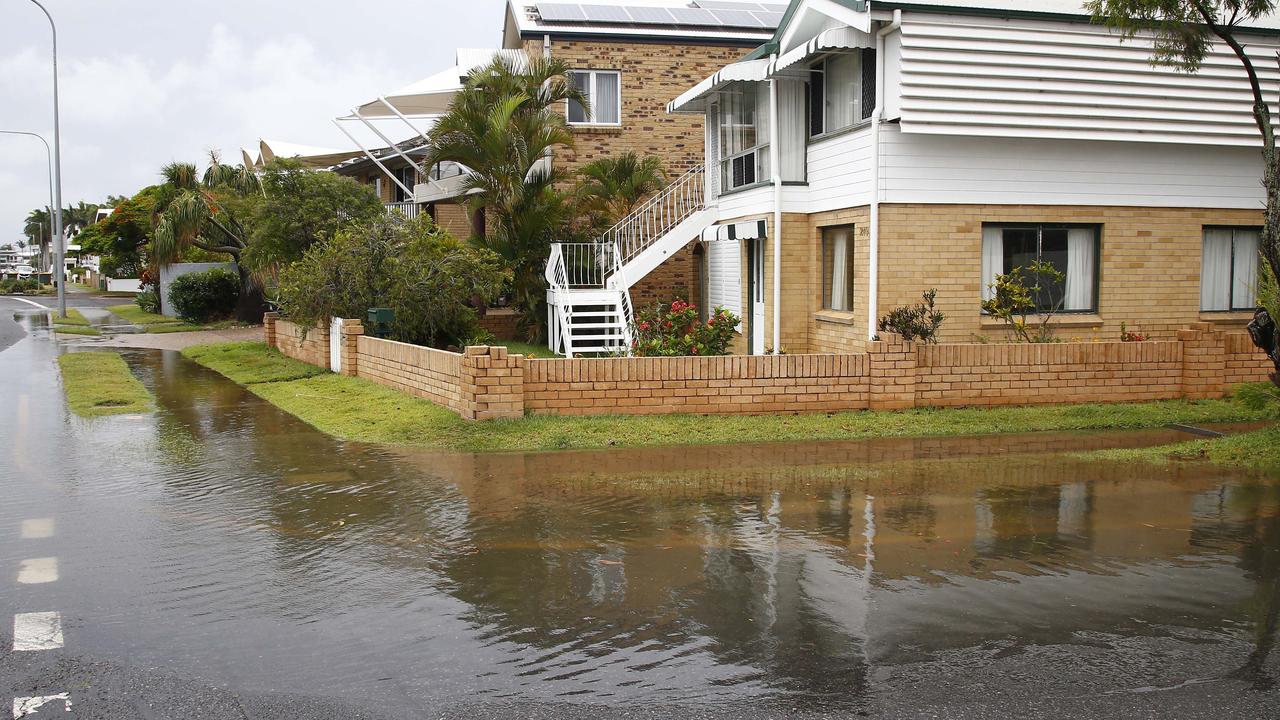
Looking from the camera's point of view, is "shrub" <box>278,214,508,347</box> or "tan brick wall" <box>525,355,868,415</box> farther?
"shrub" <box>278,214,508,347</box>

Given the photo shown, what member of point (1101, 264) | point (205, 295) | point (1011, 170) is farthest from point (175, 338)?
point (1101, 264)

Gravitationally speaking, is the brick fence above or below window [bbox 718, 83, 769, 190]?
below

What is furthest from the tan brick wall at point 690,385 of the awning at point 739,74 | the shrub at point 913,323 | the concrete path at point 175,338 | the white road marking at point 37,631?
the concrete path at point 175,338

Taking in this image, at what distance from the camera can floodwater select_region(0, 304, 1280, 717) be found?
5066 millimetres

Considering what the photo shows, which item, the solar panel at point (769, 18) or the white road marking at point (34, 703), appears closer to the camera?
the white road marking at point (34, 703)

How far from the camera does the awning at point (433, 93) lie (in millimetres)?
26969

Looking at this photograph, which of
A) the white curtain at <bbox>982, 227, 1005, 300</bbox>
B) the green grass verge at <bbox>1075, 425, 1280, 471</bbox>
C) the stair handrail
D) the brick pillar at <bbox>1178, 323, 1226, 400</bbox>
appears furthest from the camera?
the stair handrail

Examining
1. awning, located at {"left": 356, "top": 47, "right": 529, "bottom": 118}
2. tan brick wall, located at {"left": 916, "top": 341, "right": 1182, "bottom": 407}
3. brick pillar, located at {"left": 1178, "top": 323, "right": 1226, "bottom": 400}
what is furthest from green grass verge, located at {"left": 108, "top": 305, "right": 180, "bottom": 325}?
brick pillar, located at {"left": 1178, "top": 323, "right": 1226, "bottom": 400}

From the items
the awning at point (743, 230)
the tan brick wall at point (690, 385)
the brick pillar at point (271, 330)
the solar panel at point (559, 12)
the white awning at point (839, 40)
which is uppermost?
the solar panel at point (559, 12)

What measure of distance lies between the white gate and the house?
6503 millimetres

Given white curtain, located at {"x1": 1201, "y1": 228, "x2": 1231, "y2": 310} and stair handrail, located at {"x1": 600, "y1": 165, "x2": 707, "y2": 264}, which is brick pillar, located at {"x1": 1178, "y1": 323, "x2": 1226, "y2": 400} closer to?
white curtain, located at {"x1": 1201, "y1": 228, "x2": 1231, "y2": 310}

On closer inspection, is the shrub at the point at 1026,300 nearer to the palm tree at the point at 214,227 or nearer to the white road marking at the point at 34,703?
the white road marking at the point at 34,703

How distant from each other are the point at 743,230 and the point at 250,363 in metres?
9.30

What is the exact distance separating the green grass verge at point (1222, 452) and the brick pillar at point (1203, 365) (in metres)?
2.22
